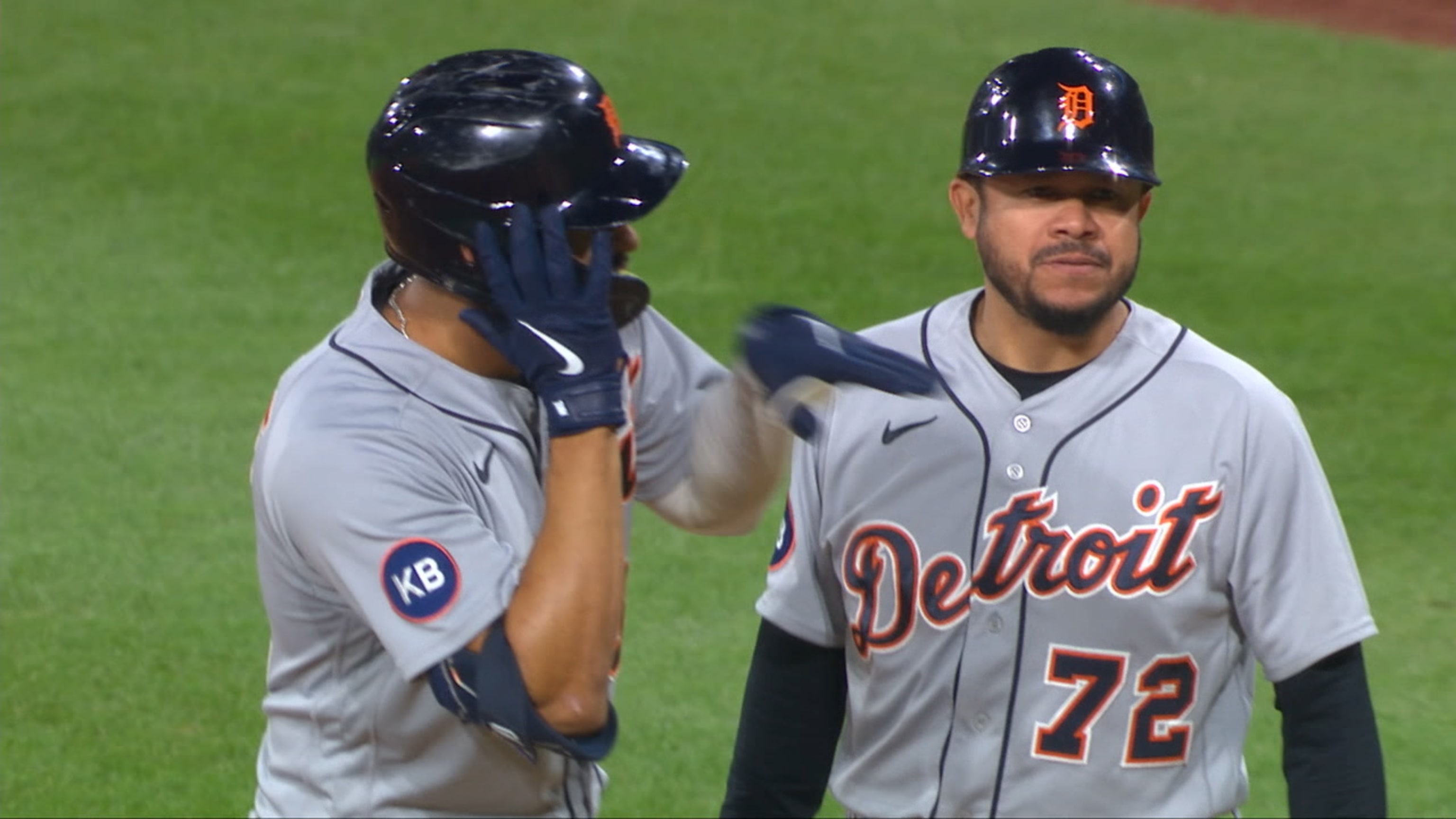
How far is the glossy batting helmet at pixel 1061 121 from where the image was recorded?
2.71 metres

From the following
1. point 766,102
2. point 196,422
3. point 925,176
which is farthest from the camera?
point 766,102

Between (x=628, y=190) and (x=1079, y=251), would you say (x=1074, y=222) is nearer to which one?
(x=1079, y=251)

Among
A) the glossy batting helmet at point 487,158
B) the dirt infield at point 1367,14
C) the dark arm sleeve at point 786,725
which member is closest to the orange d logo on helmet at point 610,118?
the glossy batting helmet at point 487,158

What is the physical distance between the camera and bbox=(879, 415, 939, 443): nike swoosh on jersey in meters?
2.79

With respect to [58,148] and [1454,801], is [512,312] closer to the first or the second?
[1454,801]

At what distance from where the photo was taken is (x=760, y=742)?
2.93 m

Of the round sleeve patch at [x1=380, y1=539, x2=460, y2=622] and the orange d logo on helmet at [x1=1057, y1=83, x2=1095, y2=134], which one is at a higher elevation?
the orange d logo on helmet at [x1=1057, y1=83, x2=1095, y2=134]

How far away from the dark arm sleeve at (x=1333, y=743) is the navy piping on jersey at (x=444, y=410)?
3.35 feet

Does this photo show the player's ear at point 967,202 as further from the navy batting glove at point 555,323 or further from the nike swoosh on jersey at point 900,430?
the navy batting glove at point 555,323

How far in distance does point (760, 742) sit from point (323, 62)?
8.38m

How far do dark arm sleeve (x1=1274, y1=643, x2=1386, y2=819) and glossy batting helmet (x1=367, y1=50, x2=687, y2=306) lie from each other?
42.1 inches

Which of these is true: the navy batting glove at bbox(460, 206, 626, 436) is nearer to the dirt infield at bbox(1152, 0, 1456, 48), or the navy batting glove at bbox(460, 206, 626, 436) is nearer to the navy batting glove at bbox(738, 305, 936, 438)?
the navy batting glove at bbox(738, 305, 936, 438)

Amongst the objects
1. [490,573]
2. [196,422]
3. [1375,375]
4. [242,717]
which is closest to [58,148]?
[196,422]

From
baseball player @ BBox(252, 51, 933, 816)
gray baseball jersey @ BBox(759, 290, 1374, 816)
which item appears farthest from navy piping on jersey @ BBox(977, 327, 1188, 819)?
baseball player @ BBox(252, 51, 933, 816)
